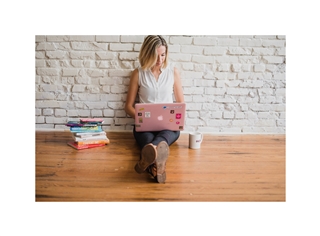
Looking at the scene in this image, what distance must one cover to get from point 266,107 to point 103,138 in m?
1.63

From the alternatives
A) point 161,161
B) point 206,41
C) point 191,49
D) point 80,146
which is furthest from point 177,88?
point 161,161

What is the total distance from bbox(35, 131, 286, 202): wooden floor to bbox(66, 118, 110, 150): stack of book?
68 mm

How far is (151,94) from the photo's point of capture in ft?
10.7

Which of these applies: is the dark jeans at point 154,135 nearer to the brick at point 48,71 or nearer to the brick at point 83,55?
the brick at point 83,55

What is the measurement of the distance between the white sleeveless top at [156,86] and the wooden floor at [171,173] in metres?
0.42

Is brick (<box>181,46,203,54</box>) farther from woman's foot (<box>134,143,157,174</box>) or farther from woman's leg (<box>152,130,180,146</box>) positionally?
woman's foot (<box>134,143,157,174</box>)

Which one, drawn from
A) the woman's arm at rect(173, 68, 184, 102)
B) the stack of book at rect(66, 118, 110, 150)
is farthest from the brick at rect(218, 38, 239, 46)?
the stack of book at rect(66, 118, 110, 150)

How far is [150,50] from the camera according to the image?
315cm

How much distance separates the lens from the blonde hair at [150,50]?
310 cm

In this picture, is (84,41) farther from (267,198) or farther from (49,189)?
(267,198)

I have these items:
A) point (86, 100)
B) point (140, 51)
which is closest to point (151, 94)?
point (140, 51)

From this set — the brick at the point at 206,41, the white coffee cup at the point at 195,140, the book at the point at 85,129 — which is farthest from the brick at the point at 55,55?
the white coffee cup at the point at 195,140

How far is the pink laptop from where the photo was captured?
2803mm

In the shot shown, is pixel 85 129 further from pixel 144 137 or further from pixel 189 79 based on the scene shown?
pixel 189 79
